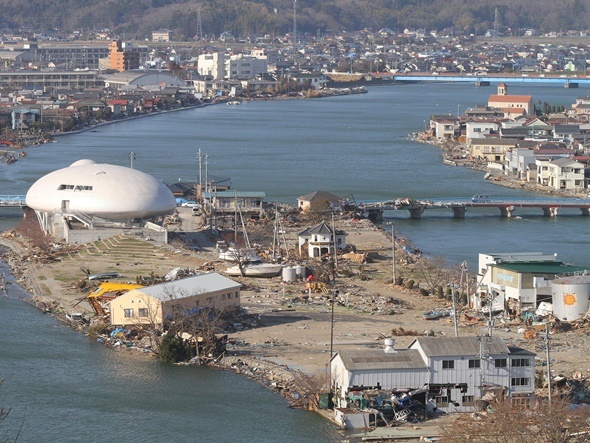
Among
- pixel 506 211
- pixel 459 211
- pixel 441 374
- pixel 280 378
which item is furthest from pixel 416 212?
pixel 441 374

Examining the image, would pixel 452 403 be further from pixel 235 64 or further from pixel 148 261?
pixel 235 64

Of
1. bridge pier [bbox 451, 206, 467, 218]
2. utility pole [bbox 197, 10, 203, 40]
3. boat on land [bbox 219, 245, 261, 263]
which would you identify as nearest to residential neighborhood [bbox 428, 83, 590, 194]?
bridge pier [bbox 451, 206, 467, 218]

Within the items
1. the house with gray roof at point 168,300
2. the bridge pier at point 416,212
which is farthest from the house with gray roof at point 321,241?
the bridge pier at point 416,212

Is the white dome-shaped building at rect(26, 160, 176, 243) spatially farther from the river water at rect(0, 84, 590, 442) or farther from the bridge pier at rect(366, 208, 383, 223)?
the bridge pier at rect(366, 208, 383, 223)

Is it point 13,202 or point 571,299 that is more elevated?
point 571,299

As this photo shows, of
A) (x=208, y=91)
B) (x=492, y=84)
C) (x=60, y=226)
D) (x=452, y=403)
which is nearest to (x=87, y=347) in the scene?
(x=452, y=403)

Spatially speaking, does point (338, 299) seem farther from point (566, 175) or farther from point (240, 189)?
point (566, 175)

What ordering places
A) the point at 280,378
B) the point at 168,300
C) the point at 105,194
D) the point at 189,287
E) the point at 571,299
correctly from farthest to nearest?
the point at 105,194 → the point at 189,287 → the point at 571,299 → the point at 168,300 → the point at 280,378
